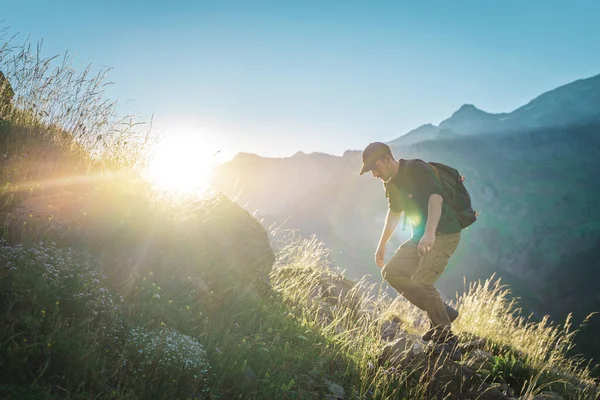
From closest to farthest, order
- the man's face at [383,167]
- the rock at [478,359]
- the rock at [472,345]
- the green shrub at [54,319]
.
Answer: the green shrub at [54,319]
the man's face at [383,167]
the rock at [478,359]
the rock at [472,345]

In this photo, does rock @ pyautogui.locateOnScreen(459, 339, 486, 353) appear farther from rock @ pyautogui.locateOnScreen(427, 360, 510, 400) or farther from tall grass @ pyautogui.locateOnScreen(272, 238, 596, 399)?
rock @ pyautogui.locateOnScreen(427, 360, 510, 400)

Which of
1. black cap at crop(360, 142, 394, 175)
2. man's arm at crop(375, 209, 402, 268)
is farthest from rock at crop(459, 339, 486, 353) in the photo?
black cap at crop(360, 142, 394, 175)

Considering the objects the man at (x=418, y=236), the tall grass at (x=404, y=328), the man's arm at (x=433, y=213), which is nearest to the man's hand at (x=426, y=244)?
the man's arm at (x=433, y=213)

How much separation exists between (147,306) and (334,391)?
6.61 feet

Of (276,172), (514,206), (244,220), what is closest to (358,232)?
(276,172)

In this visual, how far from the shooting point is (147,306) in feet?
11.3

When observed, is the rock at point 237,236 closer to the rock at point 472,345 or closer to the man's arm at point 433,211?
the man's arm at point 433,211

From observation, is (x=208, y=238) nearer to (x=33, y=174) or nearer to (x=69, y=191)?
(x=69, y=191)

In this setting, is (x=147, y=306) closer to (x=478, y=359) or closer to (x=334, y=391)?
(x=334, y=391)

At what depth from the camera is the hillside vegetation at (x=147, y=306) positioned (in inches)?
96.5

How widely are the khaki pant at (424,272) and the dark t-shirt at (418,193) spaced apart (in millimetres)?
173

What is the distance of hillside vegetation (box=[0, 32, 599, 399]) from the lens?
2451mm

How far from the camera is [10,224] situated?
3.27 meters

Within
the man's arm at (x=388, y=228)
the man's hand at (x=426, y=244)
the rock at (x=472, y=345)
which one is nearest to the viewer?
the man's hand at (x=426, y=244)
